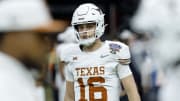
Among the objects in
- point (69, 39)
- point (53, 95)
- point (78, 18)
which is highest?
point (78, 18)

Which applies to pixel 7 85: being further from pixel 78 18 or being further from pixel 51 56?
pixel 51 56

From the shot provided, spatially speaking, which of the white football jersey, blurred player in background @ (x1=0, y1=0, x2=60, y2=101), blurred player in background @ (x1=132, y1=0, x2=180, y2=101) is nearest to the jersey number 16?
the white football jersey

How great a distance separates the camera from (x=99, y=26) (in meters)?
8.02

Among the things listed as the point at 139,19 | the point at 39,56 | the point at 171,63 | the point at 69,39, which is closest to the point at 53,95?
the point at 69,39

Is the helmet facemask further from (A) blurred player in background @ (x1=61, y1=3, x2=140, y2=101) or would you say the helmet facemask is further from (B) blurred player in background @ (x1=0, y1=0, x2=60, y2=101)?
(B) blurred player in background @ (x1=0, y1=0, x2=60, y2=101)

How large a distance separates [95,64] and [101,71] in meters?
0.08

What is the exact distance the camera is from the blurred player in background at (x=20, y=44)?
164 inches

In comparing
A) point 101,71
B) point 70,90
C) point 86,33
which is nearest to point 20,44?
point 101,71

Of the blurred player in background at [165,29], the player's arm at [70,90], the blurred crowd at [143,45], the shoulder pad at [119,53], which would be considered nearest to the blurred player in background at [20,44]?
the blurred crowd at [143,45]

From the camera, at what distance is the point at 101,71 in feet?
25.7

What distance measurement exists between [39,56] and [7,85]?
0.66 feet

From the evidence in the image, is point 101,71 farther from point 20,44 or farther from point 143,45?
point 143,45

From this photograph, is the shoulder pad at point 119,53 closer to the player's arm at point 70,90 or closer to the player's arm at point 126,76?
the player's arm at point 126,76

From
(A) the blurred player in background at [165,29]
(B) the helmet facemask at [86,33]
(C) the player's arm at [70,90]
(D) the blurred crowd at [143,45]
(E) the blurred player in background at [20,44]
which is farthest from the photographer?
(A) the blurred player in background at [165,29]
